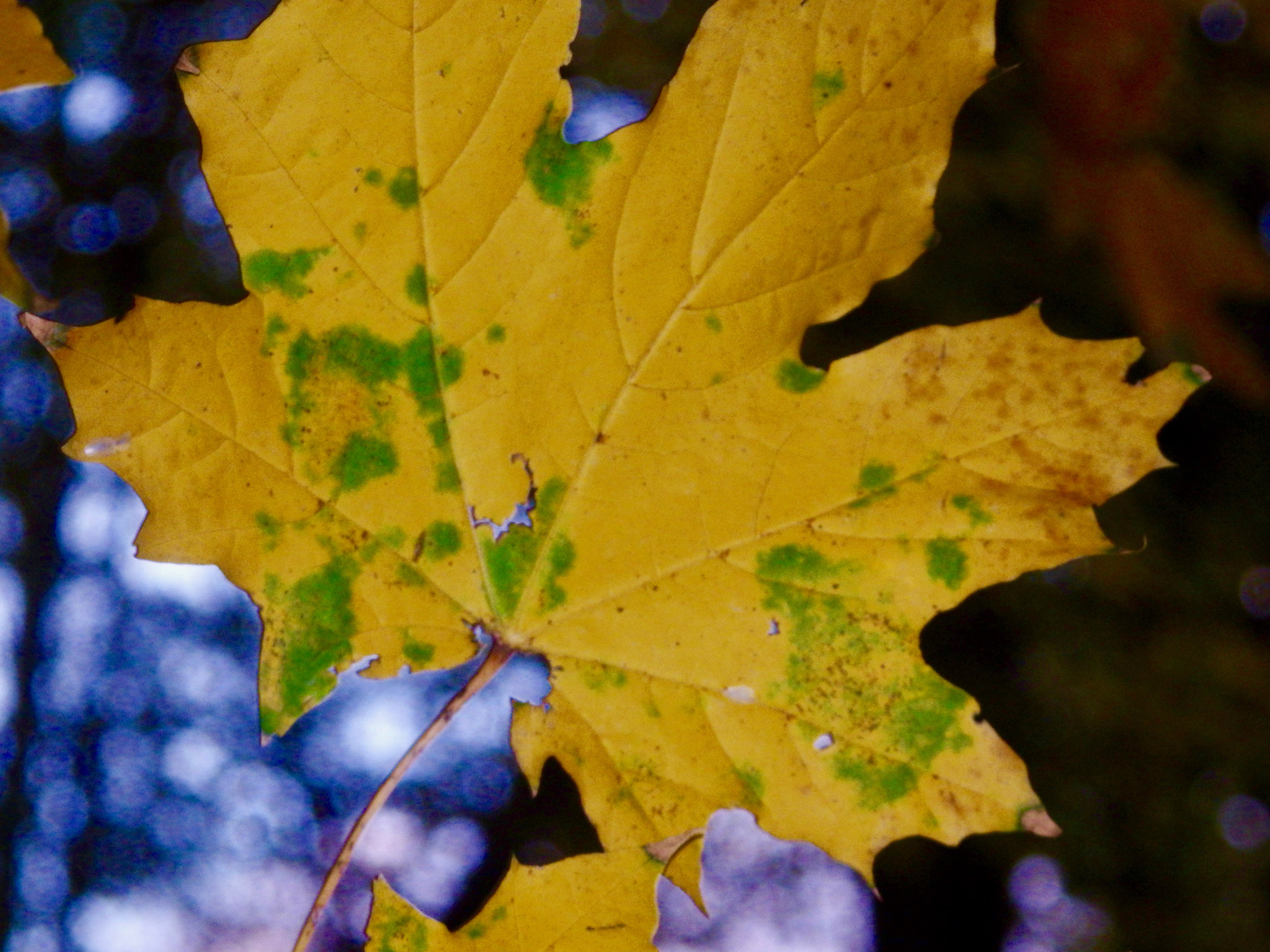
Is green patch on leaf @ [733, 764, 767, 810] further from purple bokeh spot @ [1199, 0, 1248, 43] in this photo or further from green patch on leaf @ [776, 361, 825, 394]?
purple bokeh spot @ [1199, 0, 1248, 43]

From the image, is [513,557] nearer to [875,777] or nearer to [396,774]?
[396,774]

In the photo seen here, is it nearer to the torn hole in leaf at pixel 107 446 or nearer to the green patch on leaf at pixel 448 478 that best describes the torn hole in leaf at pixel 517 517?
the green patch on leaf at pixel 448 478

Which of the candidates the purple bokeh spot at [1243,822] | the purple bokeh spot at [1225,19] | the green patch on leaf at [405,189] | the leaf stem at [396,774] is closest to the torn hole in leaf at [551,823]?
the leaf stem at [396,774]

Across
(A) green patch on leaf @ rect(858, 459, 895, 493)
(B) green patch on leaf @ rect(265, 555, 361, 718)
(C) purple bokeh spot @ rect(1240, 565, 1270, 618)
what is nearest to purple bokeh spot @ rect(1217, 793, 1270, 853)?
(C) purple bokeh spot @ rect(1240, 565, 1270, 618)

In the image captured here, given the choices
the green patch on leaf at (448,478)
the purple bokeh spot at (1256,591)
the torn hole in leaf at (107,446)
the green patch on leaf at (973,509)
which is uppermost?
the torn hole in leaf at (107,446)

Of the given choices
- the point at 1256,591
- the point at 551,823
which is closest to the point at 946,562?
the point at 1256,591

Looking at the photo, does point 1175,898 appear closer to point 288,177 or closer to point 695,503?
point 695,503

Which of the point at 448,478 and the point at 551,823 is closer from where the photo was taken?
the point at 448,478
